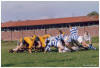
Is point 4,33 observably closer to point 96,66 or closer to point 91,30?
point 91,30

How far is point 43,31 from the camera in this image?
5584 cm

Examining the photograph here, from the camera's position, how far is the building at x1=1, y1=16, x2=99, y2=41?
52719 millimetres

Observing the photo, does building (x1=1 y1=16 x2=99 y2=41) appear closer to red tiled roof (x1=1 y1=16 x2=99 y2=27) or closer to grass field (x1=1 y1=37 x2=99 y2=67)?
red tiled roof (x1=1 y1=16 x2=99 y2=27)

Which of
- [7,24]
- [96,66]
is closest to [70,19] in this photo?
[7,24]

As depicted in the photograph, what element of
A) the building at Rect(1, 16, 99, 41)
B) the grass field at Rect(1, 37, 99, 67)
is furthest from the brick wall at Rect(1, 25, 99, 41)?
the grass field at Rect(1, 37, 99, 67)

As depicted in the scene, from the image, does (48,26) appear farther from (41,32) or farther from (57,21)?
(57,21)

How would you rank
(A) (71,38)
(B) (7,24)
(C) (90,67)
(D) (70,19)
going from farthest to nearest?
(B) (7,24), (D) (70,19), (A) (71,38), (C) (90,67)

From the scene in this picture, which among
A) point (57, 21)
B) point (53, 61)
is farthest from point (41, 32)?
point (53, 61)

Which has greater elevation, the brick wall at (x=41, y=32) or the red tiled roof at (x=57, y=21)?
the red tiled roof at (x=57, y=21)

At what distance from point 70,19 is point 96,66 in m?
46.6

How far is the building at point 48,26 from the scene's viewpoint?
52.7 metres

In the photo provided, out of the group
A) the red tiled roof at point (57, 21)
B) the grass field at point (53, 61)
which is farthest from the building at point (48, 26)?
the grass field at point (53, 61)

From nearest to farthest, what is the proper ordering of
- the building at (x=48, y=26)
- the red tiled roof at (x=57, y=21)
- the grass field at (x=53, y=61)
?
1. the grass field at (x=53, y=61)
2. the building at (x=48, y=26)
3. the red tiled roof at (x=57, y=21)

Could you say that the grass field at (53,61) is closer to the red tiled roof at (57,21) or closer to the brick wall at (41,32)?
the brick wall at (41,32)
